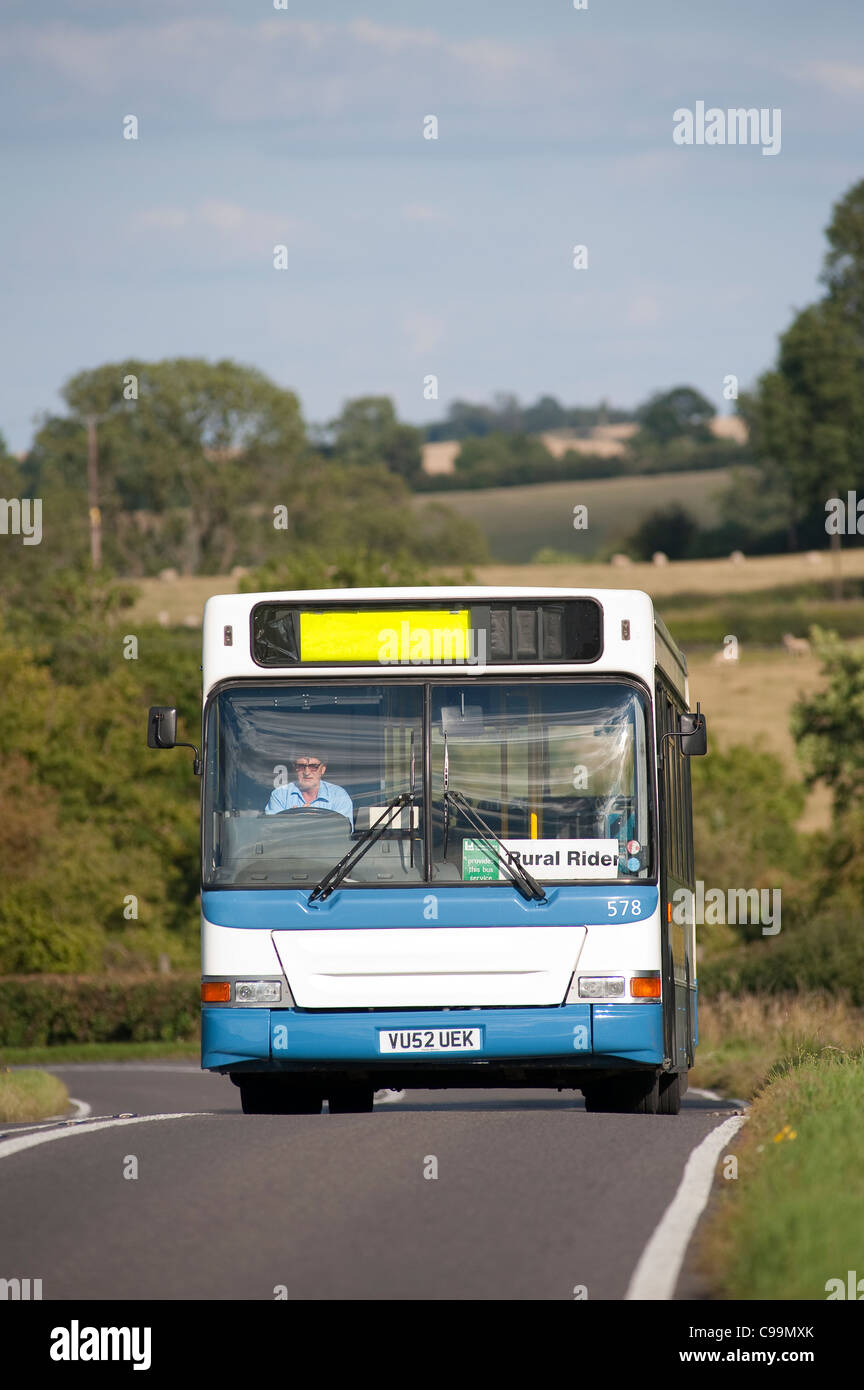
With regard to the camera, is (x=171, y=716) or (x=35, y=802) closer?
(x=171, y=716)

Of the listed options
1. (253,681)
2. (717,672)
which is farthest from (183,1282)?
(717,672)

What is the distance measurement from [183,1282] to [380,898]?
198 inches

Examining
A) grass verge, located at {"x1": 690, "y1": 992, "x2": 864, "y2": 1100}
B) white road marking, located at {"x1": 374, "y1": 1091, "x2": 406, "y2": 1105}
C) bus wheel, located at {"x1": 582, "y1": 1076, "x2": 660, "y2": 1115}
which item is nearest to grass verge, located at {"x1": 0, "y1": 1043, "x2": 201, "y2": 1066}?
grass verge, located at {"x1": 690, "y1": 992, "x2": 864, "y2": 1100}

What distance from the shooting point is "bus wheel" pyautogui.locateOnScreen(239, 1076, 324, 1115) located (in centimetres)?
1446

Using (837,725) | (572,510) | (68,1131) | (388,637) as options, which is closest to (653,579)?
(572,510)

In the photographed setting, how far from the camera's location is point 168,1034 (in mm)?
51875

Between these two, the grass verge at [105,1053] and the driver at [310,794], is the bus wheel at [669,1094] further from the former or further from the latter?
the grass verge at [105,1053]

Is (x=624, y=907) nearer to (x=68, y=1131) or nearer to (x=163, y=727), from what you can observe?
(x=163, y=727)

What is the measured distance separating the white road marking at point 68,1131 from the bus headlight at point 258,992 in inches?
53.9

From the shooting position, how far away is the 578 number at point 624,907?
1262cm

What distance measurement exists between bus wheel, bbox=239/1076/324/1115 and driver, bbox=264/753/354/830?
2455 millimetres

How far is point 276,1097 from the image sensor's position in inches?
576

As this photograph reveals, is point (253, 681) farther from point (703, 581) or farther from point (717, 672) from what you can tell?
point (703, 581)

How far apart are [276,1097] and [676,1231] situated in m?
6.15
